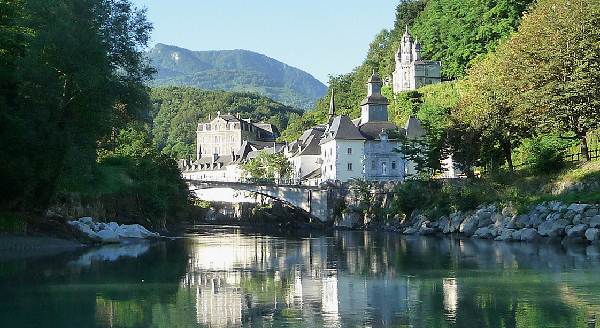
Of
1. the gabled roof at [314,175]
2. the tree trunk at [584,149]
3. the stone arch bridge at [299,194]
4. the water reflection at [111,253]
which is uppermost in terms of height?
the gabled roof at [314,175]

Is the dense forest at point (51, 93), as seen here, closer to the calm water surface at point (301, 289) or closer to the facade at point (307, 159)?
the calm water surface at point (301, 289)

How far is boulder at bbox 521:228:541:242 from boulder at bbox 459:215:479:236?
21.4 ft

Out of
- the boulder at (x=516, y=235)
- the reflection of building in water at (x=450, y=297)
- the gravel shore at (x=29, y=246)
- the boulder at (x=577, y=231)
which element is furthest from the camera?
the boulder at (x=516, y=235)

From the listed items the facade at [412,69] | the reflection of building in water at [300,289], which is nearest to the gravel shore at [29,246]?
the reflection of building in water at [300,289]

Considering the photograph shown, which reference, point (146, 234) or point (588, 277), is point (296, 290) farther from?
point (146, 234)

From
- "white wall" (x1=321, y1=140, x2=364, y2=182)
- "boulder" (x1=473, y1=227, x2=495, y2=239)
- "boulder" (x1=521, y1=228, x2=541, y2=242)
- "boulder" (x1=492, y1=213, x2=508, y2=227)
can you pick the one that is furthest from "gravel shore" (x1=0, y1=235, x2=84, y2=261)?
"white wall" (x1=321, y1=140, x2=364, y2=182)

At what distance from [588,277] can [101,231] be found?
91.2 ft

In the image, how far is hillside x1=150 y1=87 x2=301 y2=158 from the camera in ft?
600

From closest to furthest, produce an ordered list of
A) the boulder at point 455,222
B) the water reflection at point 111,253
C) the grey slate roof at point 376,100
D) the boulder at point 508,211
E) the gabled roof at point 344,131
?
the water reflection at point 111,253
the boulder at point 508,211
the boulder at point 455,222
the gabled roof at point 344,131
the grey slate roof at point 376,100

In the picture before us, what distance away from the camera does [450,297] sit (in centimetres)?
2048

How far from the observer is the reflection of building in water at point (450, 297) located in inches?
698

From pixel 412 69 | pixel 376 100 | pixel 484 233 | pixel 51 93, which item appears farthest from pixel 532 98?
pixel 412 69

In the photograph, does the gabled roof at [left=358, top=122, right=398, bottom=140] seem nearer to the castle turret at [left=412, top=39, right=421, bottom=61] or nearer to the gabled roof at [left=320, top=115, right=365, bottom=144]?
the gabled roof at [left=320, top=115, right=365, bottom=144]

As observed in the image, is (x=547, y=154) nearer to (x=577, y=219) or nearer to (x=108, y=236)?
(x=577, y=219)
